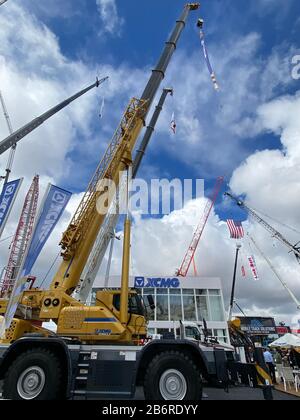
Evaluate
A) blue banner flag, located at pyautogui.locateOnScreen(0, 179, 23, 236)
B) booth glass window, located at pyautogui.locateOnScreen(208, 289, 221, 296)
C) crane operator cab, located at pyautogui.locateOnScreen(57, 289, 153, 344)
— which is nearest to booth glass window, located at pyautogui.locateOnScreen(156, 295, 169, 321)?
booth glass window, located at pyautogui.locateOnScreen(208, 289, 221, 296)

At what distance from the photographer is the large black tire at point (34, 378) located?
286 inches

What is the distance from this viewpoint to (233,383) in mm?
8375

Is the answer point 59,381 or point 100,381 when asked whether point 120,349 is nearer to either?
point 100,381

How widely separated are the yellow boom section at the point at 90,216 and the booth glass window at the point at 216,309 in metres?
29.3

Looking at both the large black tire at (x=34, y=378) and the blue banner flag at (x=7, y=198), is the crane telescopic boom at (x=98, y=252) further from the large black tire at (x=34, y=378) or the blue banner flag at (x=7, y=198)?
the blue banner flag at (x=7, y=198)

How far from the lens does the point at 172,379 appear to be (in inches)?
295

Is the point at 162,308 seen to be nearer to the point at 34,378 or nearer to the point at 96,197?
the point at 96,197

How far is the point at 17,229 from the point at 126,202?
2908 cm

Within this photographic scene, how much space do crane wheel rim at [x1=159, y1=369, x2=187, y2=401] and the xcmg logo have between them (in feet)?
96.9

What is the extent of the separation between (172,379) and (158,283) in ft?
97.3

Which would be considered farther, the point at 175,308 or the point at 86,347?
the point at 175,308

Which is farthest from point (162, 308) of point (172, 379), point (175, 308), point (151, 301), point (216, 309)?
point (172, 379)

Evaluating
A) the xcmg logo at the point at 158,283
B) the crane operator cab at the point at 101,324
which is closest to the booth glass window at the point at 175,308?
the xcmg logo at the point at 158,283

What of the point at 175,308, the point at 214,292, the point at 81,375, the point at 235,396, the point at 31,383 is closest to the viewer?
the point at 31,383
